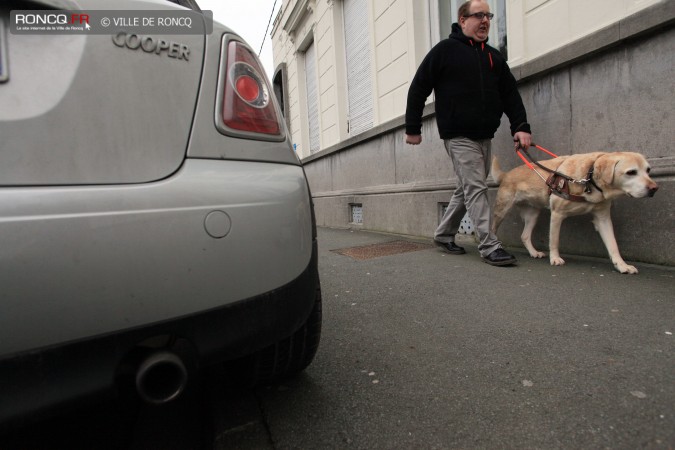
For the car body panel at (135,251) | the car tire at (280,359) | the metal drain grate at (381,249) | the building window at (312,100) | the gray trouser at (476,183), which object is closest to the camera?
the car body panel at (135,251)

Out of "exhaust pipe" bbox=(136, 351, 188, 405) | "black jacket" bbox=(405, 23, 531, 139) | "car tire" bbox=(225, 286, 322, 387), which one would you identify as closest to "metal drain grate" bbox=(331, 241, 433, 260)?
"black jacket" bbox=(405, 23, 531, 139)

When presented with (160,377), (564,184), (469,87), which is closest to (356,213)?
(469,87)

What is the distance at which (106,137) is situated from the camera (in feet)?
2.96

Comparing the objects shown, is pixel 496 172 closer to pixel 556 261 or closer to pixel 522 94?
pixel 522 94

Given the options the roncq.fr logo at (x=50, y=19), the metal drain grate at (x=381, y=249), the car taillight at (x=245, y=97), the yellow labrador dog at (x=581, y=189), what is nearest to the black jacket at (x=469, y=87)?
the yellow labrador dog at (x=581, y=189)

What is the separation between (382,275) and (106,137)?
2511mm

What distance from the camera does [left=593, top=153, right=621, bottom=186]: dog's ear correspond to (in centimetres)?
256

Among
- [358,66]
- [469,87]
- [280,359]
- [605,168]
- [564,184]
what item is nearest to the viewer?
[280,359]

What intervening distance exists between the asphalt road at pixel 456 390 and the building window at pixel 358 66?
18.0 feet

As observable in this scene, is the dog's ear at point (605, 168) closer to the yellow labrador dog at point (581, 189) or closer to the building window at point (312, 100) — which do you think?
the yellow labrador dog at point (581, 189)

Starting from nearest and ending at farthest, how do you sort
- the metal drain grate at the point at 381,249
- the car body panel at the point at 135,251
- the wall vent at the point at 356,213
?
the car body panel at the point at 135,251, the metal drain grate at the point at 381,249, the wall vent at the point at 356,213

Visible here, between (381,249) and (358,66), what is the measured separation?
4.36 m

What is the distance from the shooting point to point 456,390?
1.38 m

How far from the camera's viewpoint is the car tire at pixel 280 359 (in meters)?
1.28
